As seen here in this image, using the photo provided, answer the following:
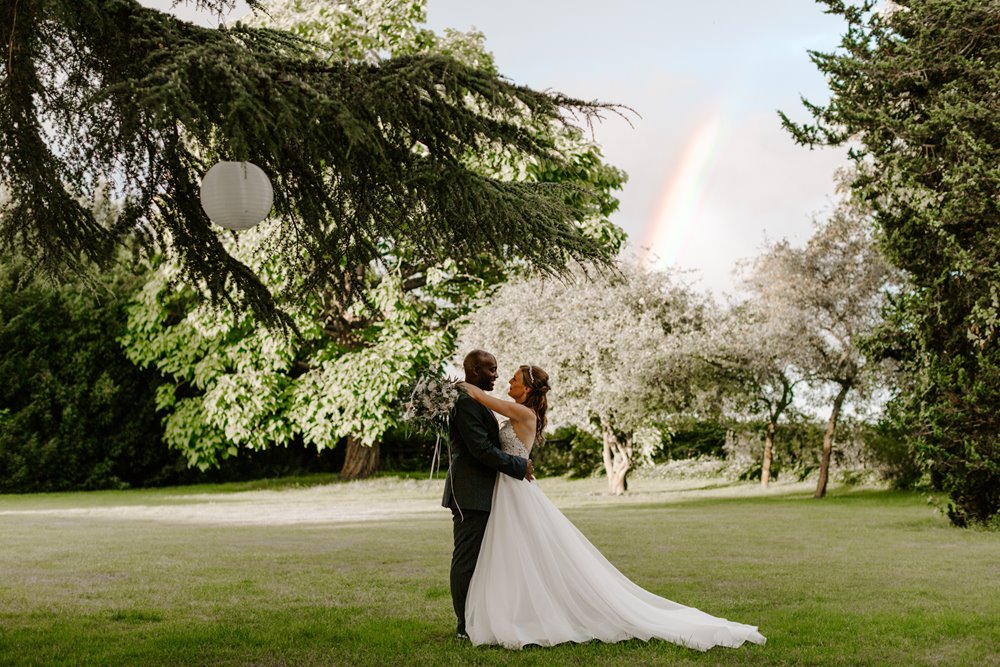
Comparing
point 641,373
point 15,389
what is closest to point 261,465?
point 15,389

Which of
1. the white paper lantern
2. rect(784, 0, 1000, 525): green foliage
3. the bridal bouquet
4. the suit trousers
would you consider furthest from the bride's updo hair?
rect(784, 0, 1000, 525): green foliage

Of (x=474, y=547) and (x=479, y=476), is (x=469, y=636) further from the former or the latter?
(x=479, y=476)

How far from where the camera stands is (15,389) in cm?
2361

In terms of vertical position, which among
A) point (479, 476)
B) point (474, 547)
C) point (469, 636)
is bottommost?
point (469, 636)

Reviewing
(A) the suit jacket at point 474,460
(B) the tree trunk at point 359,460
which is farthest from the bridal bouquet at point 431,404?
(B) the tree trunk at point 359,460

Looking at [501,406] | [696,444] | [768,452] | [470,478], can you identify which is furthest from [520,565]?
[696,444]

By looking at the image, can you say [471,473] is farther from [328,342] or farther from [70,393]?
[70,393]

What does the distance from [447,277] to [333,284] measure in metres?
15.7

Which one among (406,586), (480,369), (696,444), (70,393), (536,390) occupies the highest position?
(70,393)

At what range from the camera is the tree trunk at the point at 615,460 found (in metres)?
21.7

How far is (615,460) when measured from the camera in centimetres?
2244

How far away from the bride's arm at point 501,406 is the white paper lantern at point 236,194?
1730 mm

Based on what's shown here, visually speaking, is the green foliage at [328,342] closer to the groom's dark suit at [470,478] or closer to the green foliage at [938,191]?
the green foliage at [938,191]

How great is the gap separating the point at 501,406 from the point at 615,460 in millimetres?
16583
